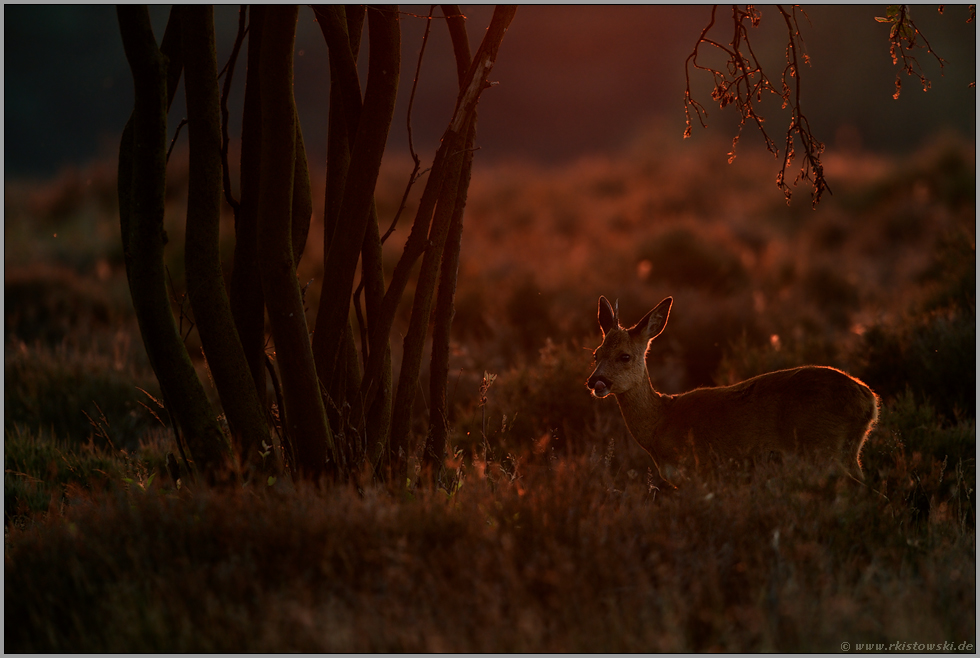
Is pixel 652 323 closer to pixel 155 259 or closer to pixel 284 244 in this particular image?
pixel 284 244

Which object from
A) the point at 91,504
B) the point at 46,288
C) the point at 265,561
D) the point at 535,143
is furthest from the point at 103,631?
the point at 535,143

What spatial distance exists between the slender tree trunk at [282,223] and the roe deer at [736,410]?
2.05 metres

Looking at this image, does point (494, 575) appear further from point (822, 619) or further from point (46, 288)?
point (46, 288)

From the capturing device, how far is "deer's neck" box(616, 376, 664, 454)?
618cm

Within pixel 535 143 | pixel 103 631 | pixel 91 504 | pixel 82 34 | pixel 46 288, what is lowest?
pixel 103 631

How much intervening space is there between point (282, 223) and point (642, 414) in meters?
3.00

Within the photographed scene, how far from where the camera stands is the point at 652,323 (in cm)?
609

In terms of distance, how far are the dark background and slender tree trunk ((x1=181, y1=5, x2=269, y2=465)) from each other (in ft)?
168

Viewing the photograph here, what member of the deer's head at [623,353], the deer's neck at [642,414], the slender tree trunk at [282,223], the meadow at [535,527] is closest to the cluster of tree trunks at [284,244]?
the slender tree trunk at [282,223]

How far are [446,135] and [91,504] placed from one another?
2.89 metres

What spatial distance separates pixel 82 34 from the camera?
69.2 m

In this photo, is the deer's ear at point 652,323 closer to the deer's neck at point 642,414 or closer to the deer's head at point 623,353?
the deer's head at point 623,353

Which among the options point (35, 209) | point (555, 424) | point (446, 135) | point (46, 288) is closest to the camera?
point (446, 135)

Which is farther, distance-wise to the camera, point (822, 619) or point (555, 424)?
point (555, 424)
